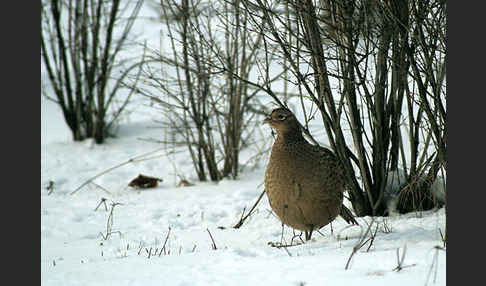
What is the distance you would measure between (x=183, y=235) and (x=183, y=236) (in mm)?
35

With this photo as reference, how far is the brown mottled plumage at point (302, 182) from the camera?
12.9 feet

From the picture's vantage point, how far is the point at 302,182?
3914mm

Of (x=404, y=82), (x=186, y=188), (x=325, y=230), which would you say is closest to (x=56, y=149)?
(x=186, y=188)

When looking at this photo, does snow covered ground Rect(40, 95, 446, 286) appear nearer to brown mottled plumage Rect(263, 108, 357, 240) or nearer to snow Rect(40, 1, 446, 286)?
snow Rect(40, 1, 446, 286)

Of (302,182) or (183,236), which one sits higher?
(302,182)

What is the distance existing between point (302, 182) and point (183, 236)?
1.29 meters

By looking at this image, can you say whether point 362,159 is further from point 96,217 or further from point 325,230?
point 96,217

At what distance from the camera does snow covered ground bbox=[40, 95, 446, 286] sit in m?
2.93

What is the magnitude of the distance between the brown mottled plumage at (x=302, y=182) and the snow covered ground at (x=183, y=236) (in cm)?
23

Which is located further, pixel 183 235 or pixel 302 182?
pixel 183 235

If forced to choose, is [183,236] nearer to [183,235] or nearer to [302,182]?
[183,235]

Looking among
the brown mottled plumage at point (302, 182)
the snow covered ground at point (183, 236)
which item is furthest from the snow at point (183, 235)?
the brown mottled plumage at point (302, 182)

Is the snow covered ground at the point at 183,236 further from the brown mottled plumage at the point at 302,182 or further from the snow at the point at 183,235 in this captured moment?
the brown mottled plumage at the point at 302,182

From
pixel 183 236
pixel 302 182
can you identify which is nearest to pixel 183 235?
pixel 183 236
